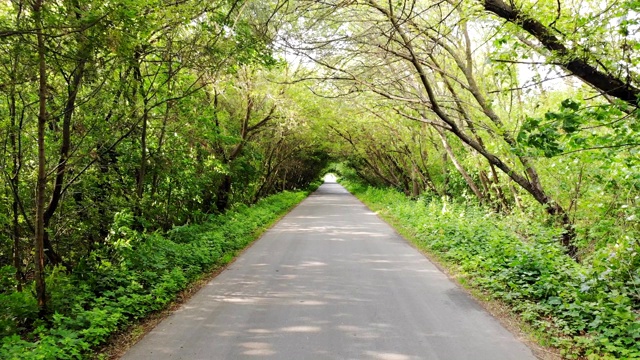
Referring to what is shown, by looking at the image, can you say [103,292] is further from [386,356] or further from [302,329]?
[386,356]

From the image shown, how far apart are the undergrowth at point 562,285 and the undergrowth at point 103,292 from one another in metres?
5.54


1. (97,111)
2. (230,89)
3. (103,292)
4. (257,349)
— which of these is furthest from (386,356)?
(230,89)

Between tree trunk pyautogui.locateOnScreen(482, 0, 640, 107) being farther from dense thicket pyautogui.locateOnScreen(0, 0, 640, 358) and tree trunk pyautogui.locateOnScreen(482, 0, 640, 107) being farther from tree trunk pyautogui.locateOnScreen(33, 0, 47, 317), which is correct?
tree trunk pyautogui.locateOnScreen(33, 0, 47, 317)

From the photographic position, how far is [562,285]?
6.02 meters

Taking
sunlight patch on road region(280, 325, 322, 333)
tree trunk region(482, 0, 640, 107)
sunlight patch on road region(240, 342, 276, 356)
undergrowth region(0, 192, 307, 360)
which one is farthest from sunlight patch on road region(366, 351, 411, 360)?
tree trunk region(482, 0, 640, 107)

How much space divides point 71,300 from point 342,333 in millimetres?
3864

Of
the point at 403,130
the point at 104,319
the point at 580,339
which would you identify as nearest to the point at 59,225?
the point at 104,319

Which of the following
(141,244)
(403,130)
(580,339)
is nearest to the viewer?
(580,339)

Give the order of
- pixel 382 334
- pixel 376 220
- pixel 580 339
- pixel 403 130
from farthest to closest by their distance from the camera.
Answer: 1. pixel 403 130
2. pixel 376 220
3. pixel 382 334
4. pixel 580 339

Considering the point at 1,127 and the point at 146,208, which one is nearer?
the point at 1,127

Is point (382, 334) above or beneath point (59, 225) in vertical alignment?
beneath

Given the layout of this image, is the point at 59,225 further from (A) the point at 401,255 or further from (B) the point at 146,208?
(A) the point at 401,255

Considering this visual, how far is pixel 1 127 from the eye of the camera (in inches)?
217

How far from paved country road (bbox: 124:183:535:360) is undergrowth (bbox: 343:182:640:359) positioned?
57 centimetres
